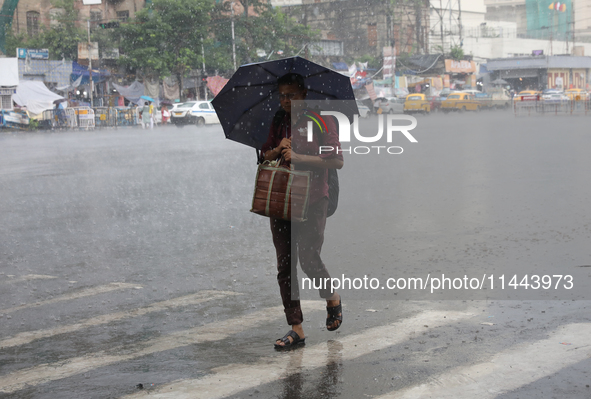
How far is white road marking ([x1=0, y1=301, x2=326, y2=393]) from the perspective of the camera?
401cm

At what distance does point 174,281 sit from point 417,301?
218cm

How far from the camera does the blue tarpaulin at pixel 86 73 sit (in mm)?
43594

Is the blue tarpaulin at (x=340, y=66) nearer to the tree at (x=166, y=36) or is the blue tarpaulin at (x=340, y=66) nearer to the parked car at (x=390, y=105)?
the parked car at (x=390, y=105)

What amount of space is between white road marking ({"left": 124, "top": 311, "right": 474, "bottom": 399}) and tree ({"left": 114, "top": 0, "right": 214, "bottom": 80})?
42144 mm

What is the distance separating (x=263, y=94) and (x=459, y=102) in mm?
48837

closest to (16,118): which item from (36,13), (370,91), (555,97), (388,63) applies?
(36,13)

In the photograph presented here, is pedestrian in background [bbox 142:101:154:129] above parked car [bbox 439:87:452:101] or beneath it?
beneath

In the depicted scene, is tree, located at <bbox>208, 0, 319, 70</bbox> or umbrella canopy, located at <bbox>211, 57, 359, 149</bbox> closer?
umbrella canopy, located at <bbox>211, 57, 359, 149</bbox>

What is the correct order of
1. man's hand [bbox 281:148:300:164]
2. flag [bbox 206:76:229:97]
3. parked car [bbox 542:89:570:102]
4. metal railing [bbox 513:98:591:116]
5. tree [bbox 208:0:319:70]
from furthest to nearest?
1. tree [bbox 208:0:319:70]
2. flag [bbox 206:76:229:97]
3. parked car [bbox 542:89:570:102]
4. metal railing [bbox 513:98:591:116]
5. man's hand [bbox 281:148:300:164]

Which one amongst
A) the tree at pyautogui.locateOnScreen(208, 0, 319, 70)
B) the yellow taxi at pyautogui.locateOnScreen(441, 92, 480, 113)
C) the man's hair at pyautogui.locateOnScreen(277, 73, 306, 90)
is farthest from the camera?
the yellow taxi at pyautogui.locateOnScreen(441, 92, 480, 113)

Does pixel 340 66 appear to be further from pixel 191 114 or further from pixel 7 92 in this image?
pixel 7 92

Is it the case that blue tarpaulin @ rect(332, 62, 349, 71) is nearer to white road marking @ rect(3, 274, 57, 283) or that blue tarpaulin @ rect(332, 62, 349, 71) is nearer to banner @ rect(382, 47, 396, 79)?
banner @ rect(382, 47, 396, 79)

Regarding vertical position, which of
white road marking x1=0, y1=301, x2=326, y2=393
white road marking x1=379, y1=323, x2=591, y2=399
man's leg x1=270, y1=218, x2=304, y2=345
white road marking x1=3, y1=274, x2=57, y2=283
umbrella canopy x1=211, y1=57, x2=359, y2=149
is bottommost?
white road marking x1=379, y1=323, x2=591, y2=399

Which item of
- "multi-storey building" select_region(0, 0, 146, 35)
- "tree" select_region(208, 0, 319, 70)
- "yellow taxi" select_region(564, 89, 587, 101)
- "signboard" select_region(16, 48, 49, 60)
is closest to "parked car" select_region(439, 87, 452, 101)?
"yellow taxi" select_region(564, 89, 587, 101)
